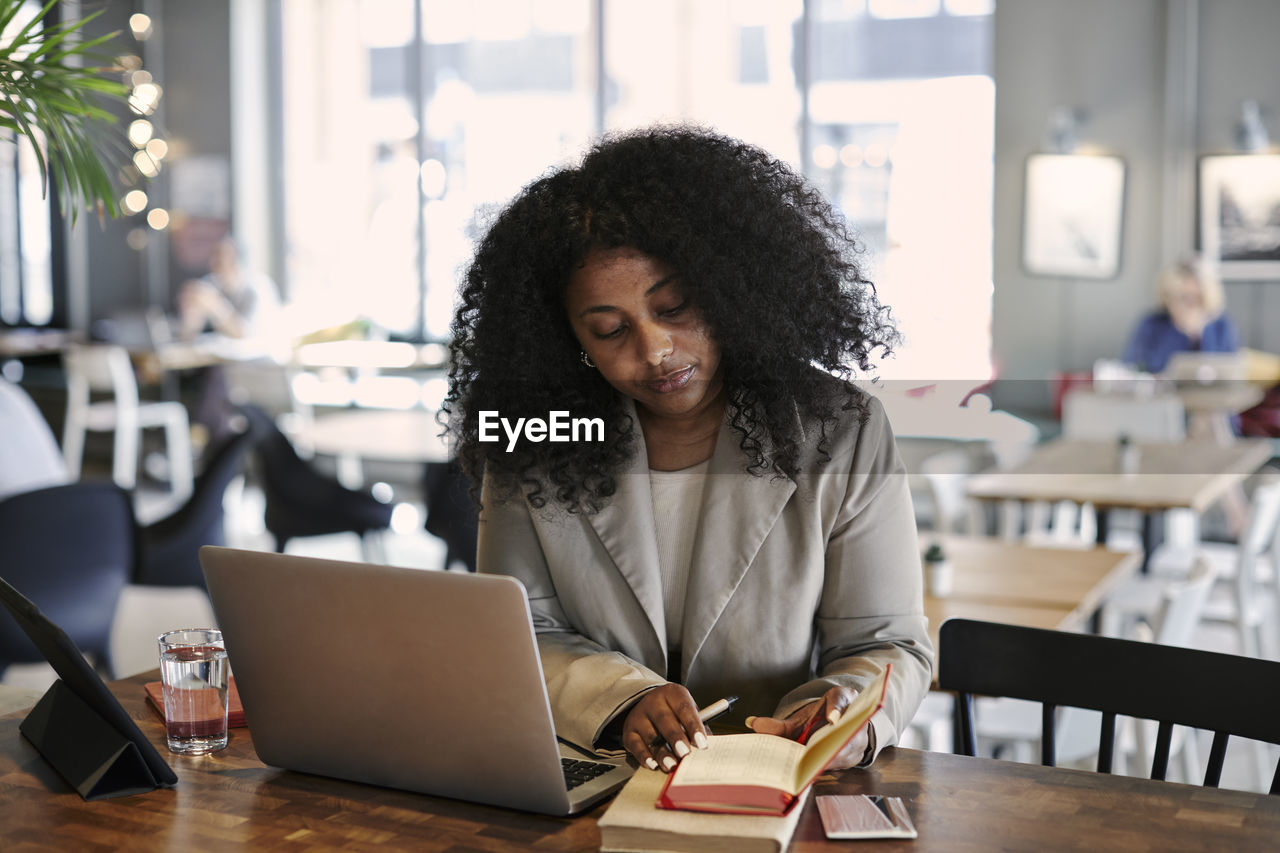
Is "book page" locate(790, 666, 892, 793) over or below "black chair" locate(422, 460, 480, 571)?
over

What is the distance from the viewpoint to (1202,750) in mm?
3707

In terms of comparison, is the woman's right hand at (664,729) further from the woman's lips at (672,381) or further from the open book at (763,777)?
the woman's lips at (672,381)

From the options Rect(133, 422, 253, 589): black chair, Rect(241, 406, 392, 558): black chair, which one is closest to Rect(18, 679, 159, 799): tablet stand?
Rect(133, 422, 253, 589): black chair

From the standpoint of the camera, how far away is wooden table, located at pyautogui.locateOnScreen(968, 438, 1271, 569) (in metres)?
4.23

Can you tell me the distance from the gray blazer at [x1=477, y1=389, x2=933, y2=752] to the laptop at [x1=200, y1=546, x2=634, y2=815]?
0.97 ft

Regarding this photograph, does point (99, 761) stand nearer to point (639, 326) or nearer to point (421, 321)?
point (639, 326)

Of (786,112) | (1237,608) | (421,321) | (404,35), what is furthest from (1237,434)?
(404,35)

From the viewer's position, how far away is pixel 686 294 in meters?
1.61

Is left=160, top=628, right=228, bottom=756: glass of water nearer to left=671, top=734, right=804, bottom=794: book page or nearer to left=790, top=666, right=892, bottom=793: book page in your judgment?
left=671, top=734, right=804, bottom=794: book page

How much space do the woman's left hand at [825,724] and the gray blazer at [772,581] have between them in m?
0.19

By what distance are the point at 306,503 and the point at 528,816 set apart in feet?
12.9

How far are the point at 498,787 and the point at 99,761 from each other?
0.43 m

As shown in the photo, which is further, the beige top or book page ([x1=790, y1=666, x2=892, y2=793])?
the beige top

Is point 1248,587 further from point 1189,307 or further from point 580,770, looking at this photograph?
point 580,770
